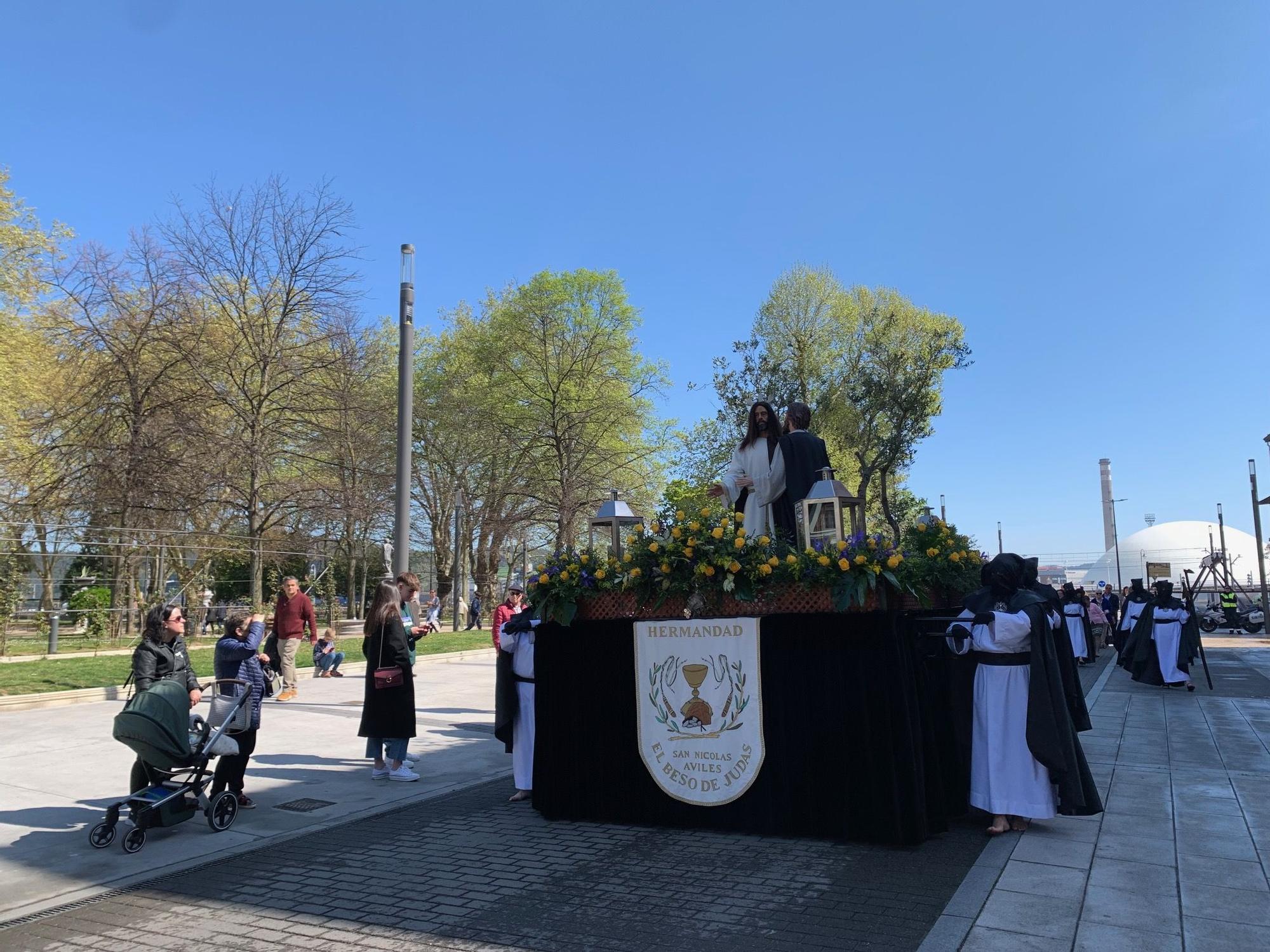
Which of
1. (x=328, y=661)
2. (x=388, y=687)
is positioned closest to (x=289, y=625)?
(x=328, y=661)

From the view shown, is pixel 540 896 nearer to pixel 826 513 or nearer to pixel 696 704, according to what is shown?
pixel 696 704

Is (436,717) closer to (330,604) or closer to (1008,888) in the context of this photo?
(1008,888)

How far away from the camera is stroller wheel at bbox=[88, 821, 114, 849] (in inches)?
235

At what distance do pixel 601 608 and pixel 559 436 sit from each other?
32.4 meters

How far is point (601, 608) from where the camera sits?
6.77 metres

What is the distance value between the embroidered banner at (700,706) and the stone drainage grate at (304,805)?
2.91 m

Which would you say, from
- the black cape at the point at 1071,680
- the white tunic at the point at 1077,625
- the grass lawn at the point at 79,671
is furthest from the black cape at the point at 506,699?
the white tunic at the point at 1077,625

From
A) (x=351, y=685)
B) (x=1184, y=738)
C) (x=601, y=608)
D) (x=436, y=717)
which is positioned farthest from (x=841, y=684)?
(x=351, y=685)

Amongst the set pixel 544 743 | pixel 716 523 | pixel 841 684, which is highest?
pixel 716 523

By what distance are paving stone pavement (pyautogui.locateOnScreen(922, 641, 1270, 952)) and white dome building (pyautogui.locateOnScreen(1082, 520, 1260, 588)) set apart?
94.7m

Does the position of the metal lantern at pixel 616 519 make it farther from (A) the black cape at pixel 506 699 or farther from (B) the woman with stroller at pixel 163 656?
(B) the woman with stroller at pixel 163 656

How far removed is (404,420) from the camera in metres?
12.7

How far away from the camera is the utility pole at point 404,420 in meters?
12.1

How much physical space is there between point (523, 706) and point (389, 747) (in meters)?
1.76
